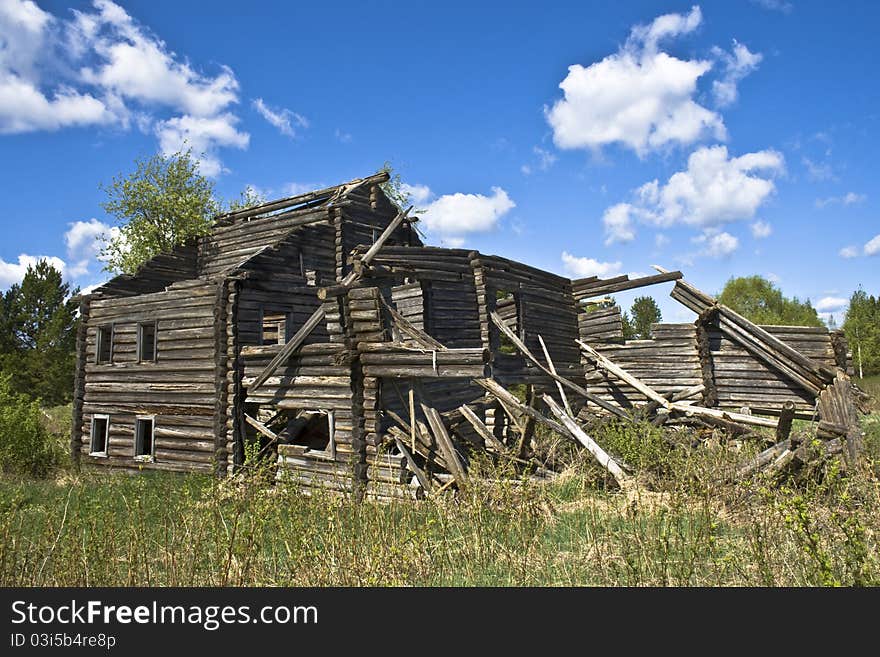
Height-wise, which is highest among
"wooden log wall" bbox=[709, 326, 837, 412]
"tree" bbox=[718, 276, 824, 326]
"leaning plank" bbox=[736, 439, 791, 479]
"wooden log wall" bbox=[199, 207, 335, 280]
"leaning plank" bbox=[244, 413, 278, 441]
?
"tree" bbox=[718, 276, 824, 326]

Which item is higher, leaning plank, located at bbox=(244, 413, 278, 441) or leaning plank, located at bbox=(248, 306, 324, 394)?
leaning plank, located at bbox=(248, 306, 324, 394)

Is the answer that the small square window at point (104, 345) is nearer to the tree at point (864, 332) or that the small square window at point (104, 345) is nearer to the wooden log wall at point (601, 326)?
the wooden log wall at point (601, 326)

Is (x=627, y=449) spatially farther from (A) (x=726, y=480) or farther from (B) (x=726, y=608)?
(B) (x=726, y=608)

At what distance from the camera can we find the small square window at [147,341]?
1766 cm

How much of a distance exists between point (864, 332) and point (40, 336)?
245 feet

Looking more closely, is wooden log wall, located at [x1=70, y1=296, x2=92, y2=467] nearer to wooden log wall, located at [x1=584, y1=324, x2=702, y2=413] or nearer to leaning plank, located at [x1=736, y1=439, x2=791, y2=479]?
wooden log wall, located at [x1=584, y1=324, x2=702, y2=413]

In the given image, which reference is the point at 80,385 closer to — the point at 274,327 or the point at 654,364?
the point at 274,327

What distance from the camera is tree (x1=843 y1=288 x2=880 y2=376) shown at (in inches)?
2156

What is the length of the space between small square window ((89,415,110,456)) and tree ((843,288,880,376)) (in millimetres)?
58467

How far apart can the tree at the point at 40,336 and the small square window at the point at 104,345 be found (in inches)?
802

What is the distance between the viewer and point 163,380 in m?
17.0

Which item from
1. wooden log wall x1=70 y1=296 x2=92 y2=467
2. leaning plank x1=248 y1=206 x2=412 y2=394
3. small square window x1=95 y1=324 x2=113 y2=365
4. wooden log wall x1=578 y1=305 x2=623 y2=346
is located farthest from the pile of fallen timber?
wooden log wall x1=70 y1=296 x2=92 y2=467

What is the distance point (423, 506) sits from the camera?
945 cm

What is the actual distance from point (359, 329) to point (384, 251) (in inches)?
103
